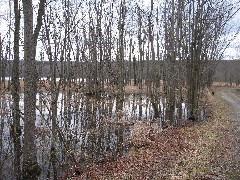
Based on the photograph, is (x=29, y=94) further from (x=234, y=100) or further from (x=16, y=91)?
(x=234, y=100)

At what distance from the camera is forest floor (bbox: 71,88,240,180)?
798 cm

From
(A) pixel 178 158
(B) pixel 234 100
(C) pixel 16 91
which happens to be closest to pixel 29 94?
(C) pixel 16 91

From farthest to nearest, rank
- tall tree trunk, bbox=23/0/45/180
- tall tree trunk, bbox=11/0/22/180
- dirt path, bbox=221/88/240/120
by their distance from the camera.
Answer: dirt path, bbox=221/88/240/120 < tall tree trunk, bbox=11/0/22/180 < tall tree trunk, bbox=23/0/45/180

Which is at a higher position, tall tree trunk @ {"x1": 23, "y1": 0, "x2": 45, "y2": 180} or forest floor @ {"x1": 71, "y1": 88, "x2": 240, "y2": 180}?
tall tree trunk @ {"x1": 23, "y1": 0, "x2": 45, "y2": 180}

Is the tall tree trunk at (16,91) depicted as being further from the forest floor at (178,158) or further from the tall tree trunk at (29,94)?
the forest floor at (178,158)

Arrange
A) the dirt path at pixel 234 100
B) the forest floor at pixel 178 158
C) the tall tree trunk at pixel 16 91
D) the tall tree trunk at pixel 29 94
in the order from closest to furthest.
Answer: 1. the forest floor at pixel 178 158
2. the tall tree trunk at pixel 29 94
3. the tall tree trunk at pixel 16 91
4. the dirt path at pixel 234 100

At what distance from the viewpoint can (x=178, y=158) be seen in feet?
30.7

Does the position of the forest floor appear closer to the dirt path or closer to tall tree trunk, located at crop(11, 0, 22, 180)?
tall tree trunk, located at crop(11, 0, 22, 180)

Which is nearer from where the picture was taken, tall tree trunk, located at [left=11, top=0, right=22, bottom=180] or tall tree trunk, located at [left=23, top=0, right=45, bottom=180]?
tall tree trunk, located at [left=23, top=0, right=45, bottom=180]

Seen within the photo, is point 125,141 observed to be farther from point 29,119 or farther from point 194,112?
point 194,112

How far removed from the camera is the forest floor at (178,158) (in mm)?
7980

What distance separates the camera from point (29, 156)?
29.3 ft

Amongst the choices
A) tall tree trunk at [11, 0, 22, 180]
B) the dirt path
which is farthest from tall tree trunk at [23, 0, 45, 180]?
the dirt path

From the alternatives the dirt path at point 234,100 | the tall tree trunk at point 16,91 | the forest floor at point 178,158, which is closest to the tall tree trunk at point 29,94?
the forest floor at point 178,158
